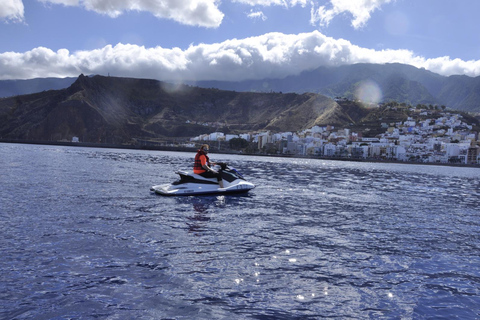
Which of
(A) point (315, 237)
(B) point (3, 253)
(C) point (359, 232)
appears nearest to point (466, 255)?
(C) point (359, 232)

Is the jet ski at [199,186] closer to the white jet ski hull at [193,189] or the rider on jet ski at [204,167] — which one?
the white jet ski hull at [193,189]

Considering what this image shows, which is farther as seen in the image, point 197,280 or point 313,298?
point 197,280

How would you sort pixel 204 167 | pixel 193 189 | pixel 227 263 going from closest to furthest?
1. pixel 227 263
2. pixel 193 189
3. pixel 204 167

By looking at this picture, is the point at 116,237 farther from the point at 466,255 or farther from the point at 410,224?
the point at 410,224

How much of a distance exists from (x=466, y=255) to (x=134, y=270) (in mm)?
10112

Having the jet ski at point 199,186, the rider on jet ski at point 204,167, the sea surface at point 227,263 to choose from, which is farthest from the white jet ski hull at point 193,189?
the sea surface at point 227,263

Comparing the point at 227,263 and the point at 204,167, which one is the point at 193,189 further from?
the point at 227,263

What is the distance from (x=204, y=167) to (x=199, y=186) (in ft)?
3.86

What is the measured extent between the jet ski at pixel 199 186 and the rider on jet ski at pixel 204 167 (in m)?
0.23

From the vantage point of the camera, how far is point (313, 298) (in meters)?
7.51

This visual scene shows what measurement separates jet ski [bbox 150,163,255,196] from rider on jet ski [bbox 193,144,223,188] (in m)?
0.23

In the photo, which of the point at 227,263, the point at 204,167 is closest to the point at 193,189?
the point at 204,167

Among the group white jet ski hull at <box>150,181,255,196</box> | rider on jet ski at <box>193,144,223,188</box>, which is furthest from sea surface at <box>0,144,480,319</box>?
rider on jet ski at <box>193,144,223,188</box>

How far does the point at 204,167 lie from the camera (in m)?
21.6
